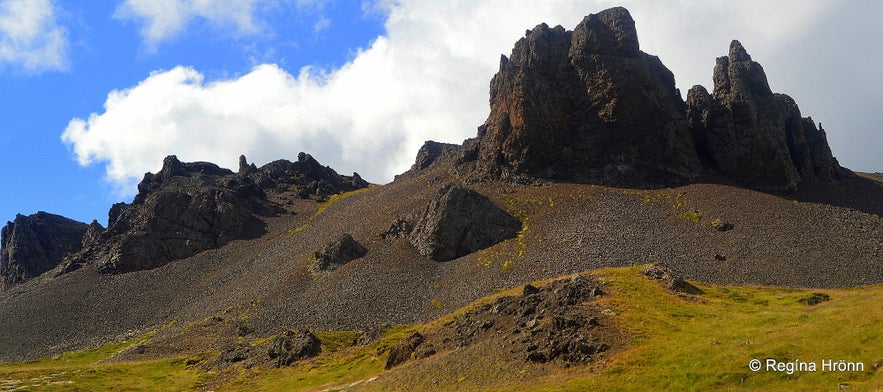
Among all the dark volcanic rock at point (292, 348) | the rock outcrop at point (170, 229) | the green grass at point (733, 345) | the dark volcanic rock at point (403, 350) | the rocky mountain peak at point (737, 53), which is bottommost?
the green grass at point (733, 345)

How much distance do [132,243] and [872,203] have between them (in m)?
168

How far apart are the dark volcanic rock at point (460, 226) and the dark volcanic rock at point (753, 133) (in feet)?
168

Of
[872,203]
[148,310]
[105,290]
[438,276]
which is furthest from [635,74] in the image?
[105,290]

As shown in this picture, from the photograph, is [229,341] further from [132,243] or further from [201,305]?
[132,243]

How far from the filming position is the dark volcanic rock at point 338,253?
127 meters

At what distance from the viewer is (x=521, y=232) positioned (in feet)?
402

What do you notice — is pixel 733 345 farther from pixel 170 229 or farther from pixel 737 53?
pixel 170 229

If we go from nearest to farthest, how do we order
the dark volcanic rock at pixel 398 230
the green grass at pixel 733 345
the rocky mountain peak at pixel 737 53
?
the green grass at pixel 733 345, the dark volcanic rock at pixel 398 230, the rocky mountain peak at pixel 737 53

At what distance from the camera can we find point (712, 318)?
211 feet

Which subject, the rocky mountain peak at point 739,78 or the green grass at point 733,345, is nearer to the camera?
the green grass at point 733,345

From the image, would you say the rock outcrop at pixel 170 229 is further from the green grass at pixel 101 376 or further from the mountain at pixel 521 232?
the green grass at pixel 101 376

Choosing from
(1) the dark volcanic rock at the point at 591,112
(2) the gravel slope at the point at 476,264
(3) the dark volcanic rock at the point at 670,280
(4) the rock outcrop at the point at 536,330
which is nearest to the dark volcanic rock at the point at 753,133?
(1) the dark volcanic rock at the point at 591,112

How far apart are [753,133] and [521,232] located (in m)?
56.4

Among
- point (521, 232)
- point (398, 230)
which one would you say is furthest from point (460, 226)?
point (398, 230)
